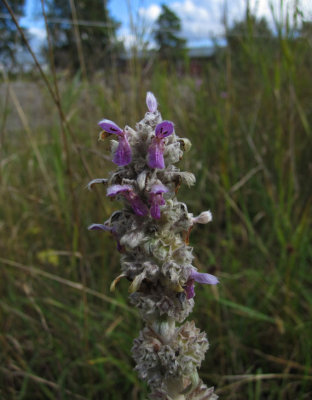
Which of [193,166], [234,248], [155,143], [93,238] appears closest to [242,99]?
[193,166]

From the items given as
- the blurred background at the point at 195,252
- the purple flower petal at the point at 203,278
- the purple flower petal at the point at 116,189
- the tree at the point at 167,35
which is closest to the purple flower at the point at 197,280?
the purple flower petal at the point at 203,278

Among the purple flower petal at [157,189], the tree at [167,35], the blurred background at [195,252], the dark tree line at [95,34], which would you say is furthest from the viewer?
the tree at [167,35]

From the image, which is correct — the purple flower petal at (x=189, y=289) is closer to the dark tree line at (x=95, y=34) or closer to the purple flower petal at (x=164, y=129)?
the purple flower petal at (x=164, y=129)

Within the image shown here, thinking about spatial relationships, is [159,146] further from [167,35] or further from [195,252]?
[167,35]

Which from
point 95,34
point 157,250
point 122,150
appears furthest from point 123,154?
point 95,34

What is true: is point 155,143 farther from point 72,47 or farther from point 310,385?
point 72,47
